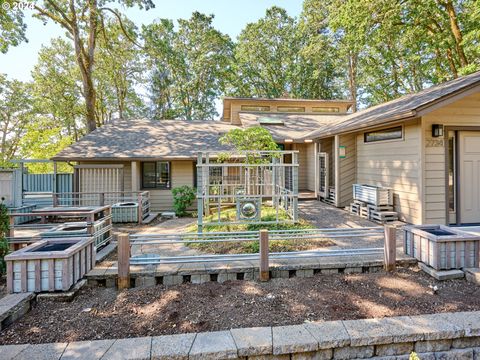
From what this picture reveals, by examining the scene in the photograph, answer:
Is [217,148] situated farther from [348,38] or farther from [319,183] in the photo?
[348,38]

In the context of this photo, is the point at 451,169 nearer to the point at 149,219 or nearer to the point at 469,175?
the point at 469,175

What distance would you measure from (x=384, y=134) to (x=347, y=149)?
1.92 m

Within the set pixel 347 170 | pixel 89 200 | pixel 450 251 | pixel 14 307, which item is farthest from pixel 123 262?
pixel 347 170

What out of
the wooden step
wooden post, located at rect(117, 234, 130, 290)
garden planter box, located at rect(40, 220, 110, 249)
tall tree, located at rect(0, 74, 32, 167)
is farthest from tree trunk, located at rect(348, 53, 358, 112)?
tall tree, located at rect(0, 74, 32, 167)

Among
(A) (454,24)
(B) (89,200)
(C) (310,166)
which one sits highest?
(A) (454,24)

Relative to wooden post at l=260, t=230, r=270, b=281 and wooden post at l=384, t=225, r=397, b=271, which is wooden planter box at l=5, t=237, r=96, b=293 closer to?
wooden post at l=260, t=230, r=270, b=281

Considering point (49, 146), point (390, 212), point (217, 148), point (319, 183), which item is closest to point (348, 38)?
point (319, 183)

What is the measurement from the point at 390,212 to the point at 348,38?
1035 cm

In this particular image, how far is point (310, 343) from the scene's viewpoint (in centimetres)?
247

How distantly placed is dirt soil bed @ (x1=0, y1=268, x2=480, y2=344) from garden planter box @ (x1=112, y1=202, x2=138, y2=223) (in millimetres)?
5354

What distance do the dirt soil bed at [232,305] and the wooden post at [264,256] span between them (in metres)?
0.13

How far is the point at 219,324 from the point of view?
2891mm

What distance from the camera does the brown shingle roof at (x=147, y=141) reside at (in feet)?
34.8

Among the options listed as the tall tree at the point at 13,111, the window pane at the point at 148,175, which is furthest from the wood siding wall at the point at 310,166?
the tall tree at the point at 13,111
